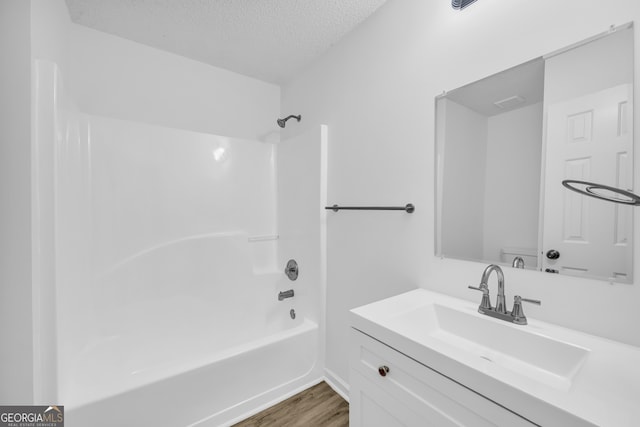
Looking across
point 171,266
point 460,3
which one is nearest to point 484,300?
point 460,3

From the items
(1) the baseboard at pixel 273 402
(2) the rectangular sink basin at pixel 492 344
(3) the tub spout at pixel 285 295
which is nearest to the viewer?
(2) the rectangular sink basin at pixel 492 344

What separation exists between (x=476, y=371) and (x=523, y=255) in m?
0.54

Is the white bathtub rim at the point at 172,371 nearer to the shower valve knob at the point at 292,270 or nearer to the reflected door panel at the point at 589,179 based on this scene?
the shower valve knob at the point at 292,270

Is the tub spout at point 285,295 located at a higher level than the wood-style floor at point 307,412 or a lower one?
higher

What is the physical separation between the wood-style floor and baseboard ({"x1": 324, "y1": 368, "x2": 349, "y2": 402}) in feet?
0.09

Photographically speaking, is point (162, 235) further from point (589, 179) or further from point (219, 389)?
point (589, 179)

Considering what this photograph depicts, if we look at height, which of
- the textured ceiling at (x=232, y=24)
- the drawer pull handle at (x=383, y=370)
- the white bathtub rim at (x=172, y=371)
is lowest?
the white bathtub rim at (x=172, y=371)

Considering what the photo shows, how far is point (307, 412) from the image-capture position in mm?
1558

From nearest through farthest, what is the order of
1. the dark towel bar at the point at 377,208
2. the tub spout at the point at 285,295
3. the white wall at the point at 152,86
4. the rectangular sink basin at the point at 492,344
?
the rectangular sink basin at the point at 492,344 < the dark towel bar at the point at 377,208 < the white wall at the point at 152,86 < the tub spout at the point at 285,295

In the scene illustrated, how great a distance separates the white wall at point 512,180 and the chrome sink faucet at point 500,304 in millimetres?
112

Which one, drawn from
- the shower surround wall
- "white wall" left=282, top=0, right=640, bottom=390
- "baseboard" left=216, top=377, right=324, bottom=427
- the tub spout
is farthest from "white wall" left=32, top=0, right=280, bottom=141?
"baseboard" left=216, top=377, right=324, bottom=427

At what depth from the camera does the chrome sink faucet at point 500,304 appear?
91 centimetres

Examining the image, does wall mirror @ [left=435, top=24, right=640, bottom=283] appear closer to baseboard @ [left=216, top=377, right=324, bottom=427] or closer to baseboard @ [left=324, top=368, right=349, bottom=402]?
baseboard @ [left=324, top=368, right=349, bottom=402]

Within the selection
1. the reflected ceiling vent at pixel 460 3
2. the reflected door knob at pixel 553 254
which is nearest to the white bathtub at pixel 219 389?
the reflected door knob at pixel 553 254
